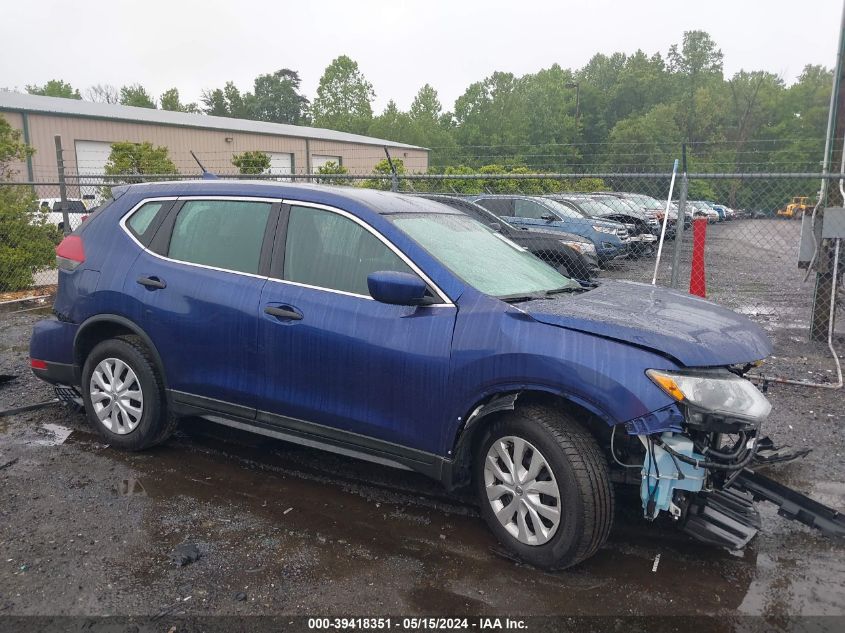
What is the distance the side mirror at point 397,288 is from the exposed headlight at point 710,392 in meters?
1.19

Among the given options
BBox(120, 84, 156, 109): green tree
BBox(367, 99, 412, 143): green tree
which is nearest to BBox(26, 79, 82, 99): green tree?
BBox(120, 84, 156, 109): green tree

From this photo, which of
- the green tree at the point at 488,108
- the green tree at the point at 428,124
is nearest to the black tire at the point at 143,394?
the green tree at the point at 428,124

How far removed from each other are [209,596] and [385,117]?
70.8m

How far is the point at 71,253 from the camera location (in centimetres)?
479

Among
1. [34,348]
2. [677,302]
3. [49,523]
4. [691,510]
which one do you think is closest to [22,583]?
[49,523]

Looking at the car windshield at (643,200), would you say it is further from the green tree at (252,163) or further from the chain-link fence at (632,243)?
the green tree at (252,163)

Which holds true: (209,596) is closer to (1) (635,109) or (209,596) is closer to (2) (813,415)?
(2) (813,415)

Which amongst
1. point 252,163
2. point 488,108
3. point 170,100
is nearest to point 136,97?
point 170,100

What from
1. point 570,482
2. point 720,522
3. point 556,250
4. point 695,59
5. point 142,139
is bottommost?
point 720,522

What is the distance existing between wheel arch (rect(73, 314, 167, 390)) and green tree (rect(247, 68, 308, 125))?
9497 cm

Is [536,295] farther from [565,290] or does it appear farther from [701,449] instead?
[701,449]

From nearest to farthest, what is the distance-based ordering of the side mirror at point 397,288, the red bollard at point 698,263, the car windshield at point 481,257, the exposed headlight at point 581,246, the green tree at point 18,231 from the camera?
the side mirror at point 397,288, the car windshield at point 481,257, the red bollard at point 698,263, the green tree at point 18,231, the exposed headlight at point 581,246

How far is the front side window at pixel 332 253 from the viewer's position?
12.4 feet

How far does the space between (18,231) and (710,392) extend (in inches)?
445
